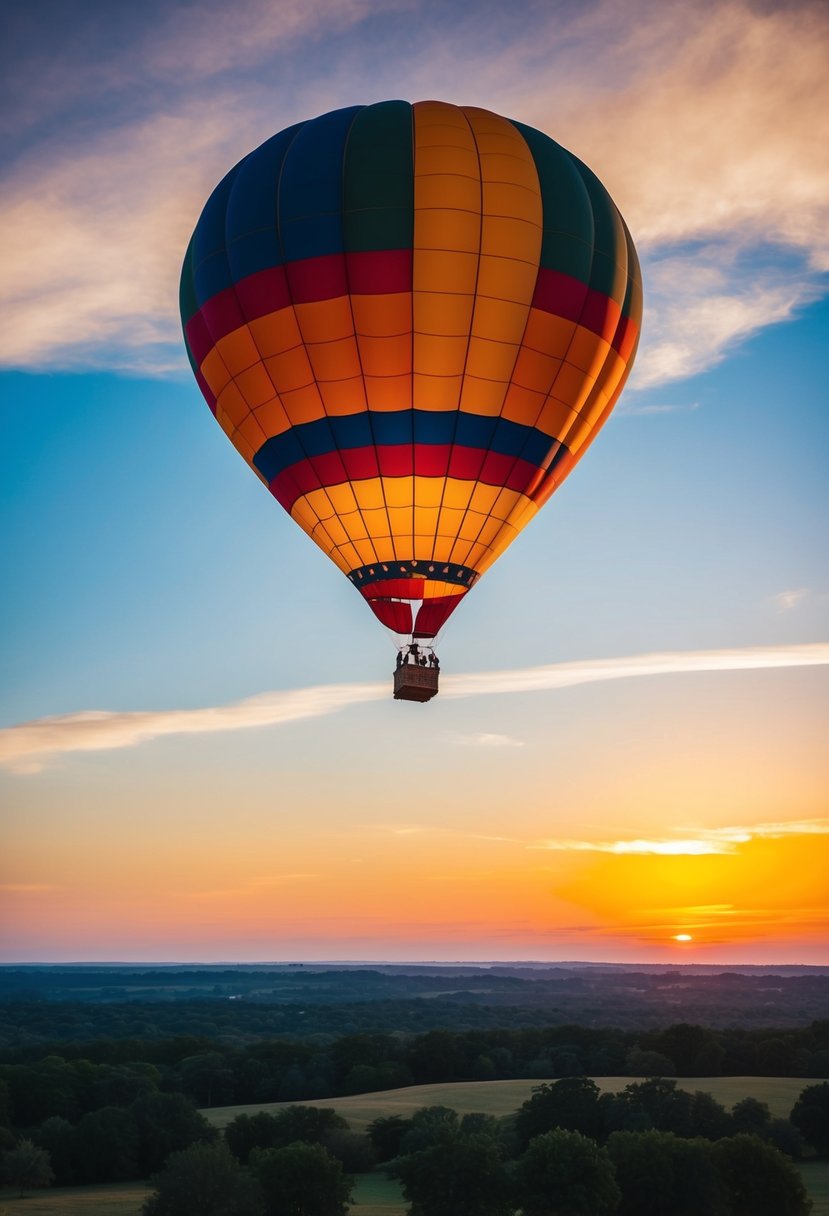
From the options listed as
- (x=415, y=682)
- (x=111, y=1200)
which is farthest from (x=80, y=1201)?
(x=415, y=682)

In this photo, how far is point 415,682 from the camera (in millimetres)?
21500

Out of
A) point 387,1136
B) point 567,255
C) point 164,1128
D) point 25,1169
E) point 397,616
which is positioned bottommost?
point 25,1169

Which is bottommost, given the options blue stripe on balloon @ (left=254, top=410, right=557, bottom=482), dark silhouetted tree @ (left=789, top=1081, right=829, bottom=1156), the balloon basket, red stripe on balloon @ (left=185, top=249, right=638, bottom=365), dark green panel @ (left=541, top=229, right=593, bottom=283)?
dark silhouetted tree @ (left=789, top=1081, right=829, bottom=1156)

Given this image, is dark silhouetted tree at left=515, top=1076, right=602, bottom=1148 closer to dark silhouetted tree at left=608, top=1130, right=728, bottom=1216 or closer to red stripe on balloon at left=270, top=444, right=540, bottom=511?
dark silhouetted tree at left=608, top=1130, right=728, bottom=1216

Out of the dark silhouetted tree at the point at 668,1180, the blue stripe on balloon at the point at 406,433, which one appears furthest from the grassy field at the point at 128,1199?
the blue stripe on balloon at the point at 406,433

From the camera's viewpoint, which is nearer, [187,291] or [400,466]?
[400,466]

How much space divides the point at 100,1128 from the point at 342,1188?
1412 centimetres

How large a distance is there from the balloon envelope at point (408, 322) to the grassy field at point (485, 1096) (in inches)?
1050

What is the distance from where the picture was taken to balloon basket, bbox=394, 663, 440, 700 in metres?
21.5

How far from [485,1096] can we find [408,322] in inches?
1460

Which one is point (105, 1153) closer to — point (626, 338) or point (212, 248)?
point (212, 248)

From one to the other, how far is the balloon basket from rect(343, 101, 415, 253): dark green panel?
291 inches

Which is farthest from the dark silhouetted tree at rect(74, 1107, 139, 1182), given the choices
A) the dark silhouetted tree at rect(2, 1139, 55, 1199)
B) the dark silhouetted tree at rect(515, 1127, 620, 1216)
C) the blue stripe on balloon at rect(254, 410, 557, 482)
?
the blue stripe on balloon at rect(254, 410, 557, 482)

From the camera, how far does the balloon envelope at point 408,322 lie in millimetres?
21344
